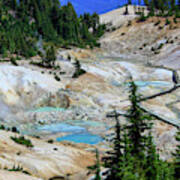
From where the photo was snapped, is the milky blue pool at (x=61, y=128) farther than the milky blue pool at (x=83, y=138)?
Yes

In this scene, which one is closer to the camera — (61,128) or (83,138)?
(83,138)

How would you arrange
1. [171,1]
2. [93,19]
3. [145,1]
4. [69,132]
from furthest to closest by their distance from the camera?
[145,1] < [93,19] < [171,1] < [69,132]

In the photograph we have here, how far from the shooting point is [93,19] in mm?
131500

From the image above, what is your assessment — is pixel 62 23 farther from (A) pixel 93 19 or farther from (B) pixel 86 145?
(B) pixel 86 145

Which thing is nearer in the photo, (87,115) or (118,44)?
(87,115)

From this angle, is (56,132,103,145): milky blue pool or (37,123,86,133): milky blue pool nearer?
(56,132,103,145): milky blue pool

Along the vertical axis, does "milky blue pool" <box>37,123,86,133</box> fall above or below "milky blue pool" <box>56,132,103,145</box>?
above

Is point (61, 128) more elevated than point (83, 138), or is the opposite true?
point (61, 128)

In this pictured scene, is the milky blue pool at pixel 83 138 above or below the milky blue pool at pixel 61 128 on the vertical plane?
below

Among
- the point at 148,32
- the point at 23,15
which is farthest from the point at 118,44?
the point at 23,15

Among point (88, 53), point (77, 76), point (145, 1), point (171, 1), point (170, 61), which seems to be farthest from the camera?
→ point (145, 1)

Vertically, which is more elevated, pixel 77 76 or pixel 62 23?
pixel 62 23

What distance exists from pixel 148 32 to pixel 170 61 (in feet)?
113

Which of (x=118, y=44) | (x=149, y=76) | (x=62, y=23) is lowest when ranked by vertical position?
(x=149, y=76)
